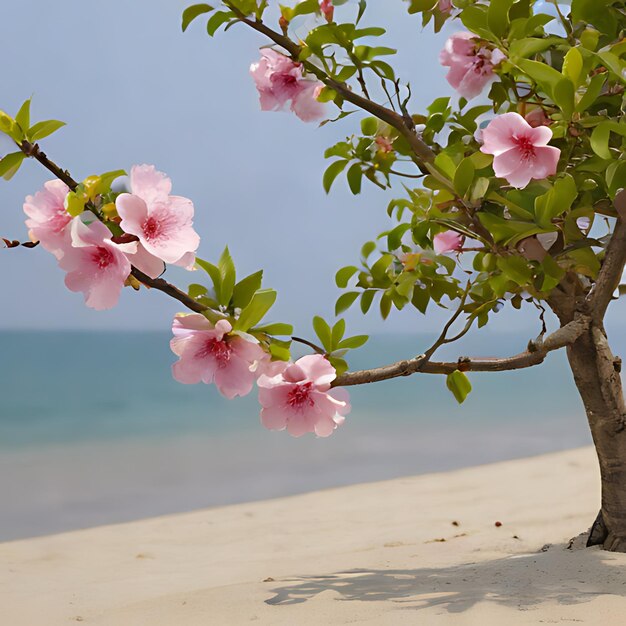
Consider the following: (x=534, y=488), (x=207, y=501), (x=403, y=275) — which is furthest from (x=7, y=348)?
(x=403, y=275)

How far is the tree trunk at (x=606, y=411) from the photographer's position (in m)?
1.68

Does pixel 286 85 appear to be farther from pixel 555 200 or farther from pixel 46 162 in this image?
pixel 46 162

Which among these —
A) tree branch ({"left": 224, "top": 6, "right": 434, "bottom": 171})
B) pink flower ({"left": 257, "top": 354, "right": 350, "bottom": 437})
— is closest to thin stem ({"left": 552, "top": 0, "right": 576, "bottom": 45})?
tree branch ({"left": 224, "top": 6, "right": 434, "bottom": 171})

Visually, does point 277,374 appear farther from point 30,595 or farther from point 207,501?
point 207,501

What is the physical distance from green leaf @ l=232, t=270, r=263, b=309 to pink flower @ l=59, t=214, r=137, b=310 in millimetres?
178

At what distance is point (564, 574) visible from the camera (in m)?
1.55

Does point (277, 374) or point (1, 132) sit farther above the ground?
point (1, 132)

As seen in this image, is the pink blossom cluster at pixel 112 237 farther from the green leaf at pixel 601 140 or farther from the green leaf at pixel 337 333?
the green leaf at pixel 601 140

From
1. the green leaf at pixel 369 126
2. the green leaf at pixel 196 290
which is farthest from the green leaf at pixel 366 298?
the green leaf at pixel 196 290

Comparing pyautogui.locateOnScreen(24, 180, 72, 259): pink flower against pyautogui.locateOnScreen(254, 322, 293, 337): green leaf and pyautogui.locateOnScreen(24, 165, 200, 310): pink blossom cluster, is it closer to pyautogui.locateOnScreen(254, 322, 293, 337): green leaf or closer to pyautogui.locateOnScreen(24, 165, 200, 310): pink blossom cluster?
pyautogui.locateOnScreen(24, 165, 200, 310): pink blossom cluster

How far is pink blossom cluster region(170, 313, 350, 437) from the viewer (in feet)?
3.25

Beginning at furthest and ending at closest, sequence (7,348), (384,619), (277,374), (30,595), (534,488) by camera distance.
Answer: (7,348) → (534,488) → (30,595) → (384,619) → (277,374)

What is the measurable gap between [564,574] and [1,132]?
4.29ft

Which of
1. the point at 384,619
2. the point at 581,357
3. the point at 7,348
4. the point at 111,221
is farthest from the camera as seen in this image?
the point at 7,348
